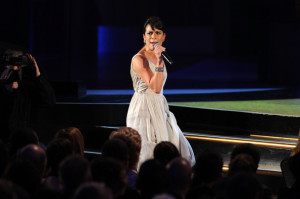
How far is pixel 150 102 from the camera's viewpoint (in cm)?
449

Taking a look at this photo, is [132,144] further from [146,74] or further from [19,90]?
[19,90]

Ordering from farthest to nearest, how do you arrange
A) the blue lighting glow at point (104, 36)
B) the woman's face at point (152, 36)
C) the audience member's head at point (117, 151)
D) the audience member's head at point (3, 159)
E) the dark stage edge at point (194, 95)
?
the blue lighting glow at point (104, 36) < the dark stage edge at point (194, 95) < the woman's face at point (152, 36) < the audience member's head at point (117, 151) < the audience member's head at point (3, 159)

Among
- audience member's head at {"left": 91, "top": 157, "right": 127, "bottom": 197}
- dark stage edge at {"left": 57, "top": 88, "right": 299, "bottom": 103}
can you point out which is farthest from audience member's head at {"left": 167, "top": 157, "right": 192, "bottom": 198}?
dark stage edge at {"left": 57, "top": 88, "right": 299, "bottom": 103}

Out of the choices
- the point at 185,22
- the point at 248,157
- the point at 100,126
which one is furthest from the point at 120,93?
the point at 185,22

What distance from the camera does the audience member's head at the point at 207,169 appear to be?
3.20m

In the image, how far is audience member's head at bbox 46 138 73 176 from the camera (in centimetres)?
339

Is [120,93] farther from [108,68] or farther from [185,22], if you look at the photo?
[185,22]

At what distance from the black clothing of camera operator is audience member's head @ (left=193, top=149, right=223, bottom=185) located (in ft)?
5.70

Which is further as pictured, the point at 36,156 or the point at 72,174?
the point at 36,156

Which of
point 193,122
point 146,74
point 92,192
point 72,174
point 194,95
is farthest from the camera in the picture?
point 194,95

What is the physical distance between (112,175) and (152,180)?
19 centimetres

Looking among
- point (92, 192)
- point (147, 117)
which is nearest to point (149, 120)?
point (147, 117)

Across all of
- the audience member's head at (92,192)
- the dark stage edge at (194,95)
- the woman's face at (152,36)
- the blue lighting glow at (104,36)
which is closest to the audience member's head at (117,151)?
the audience member's head at (92,192)

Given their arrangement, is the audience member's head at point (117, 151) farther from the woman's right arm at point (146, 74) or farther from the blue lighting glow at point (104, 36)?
the blue lighting glow at point (104, 36)
